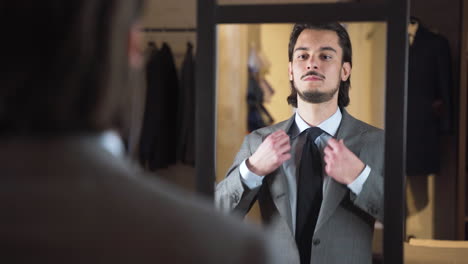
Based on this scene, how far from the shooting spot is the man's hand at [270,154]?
1828 mm

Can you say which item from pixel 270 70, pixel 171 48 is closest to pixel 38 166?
pixel 270 70

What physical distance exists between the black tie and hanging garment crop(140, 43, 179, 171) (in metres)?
2.55

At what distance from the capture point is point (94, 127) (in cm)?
52

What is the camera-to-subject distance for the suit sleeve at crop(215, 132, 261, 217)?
186 centimetres

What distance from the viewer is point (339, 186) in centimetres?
177

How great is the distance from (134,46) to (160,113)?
371 cm

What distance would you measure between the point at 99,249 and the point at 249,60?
142 centimetres

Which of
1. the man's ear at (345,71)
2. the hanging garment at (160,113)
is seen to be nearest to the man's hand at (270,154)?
the man's ear at (345,71)

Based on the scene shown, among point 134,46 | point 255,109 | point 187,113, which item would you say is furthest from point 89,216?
point 187,113

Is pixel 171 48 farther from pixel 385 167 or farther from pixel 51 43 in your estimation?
pixel 51 43

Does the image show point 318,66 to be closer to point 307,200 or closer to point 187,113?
point 307,200

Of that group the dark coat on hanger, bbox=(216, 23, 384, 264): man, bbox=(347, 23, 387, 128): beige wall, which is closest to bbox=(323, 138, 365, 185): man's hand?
bbox=(216, 23, 384, 264): man

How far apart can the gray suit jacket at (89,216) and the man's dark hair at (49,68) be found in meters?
0.02

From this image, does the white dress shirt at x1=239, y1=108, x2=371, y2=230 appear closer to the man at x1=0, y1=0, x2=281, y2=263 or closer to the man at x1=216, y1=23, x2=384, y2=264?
the man at x1=216, y1=23, x2=384, y2=264
